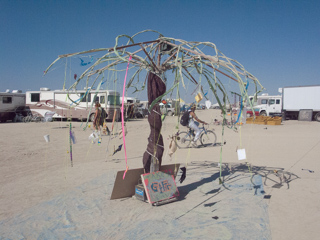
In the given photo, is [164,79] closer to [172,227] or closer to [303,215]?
[172,227]

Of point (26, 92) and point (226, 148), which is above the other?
point (26, 92)

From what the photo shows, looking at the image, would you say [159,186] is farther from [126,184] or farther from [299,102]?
[299,102]

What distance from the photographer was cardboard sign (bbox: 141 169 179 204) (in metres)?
4.92

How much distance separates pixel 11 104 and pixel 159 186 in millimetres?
23871

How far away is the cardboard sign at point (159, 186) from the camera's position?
4.92m

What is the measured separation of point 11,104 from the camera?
25.1m

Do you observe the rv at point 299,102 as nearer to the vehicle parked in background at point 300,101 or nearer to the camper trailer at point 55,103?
the vehicle parked in background at point 300,101

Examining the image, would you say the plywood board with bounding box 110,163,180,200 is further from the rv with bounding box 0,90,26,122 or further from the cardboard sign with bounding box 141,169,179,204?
the rv with bounding box 0,90,26,122

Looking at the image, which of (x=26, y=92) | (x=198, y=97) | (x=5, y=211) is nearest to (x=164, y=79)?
(x=198, y=97)

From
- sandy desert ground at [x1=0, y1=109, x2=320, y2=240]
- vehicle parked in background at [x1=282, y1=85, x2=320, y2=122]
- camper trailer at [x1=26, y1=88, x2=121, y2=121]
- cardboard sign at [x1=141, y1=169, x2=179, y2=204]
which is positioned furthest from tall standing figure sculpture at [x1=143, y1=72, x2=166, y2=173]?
vehicle parked in background at [x1=282, y1=85, x2=320, y2=122]

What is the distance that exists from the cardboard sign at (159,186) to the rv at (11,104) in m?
23.0

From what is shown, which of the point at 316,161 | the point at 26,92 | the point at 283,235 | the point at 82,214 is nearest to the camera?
the point at 283,235

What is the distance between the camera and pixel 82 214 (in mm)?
4547

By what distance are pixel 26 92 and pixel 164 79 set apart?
2347cm
